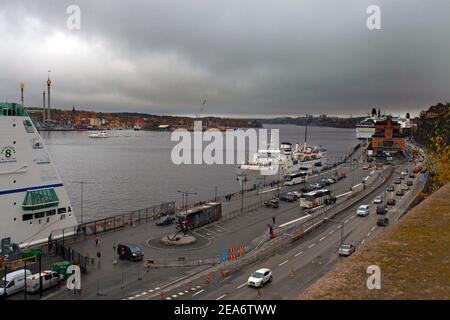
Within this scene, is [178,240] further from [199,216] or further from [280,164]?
[280,164]

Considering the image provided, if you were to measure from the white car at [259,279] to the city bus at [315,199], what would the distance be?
18584 millimetres

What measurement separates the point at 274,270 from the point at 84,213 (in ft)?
88.4

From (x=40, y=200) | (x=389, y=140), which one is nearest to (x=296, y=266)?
(x=40, y=200)

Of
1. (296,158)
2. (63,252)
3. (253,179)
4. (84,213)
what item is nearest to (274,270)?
(63,252)

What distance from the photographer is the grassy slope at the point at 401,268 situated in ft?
28.0

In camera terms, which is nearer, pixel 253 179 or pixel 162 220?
pixel 162 220

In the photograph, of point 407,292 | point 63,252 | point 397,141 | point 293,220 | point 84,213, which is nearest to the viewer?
point 407,292

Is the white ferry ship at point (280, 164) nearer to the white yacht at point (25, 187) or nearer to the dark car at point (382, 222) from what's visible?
the dark car at point (382, 222)

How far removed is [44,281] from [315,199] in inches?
991

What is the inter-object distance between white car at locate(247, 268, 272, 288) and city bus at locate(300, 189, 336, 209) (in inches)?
732

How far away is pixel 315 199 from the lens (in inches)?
1460
